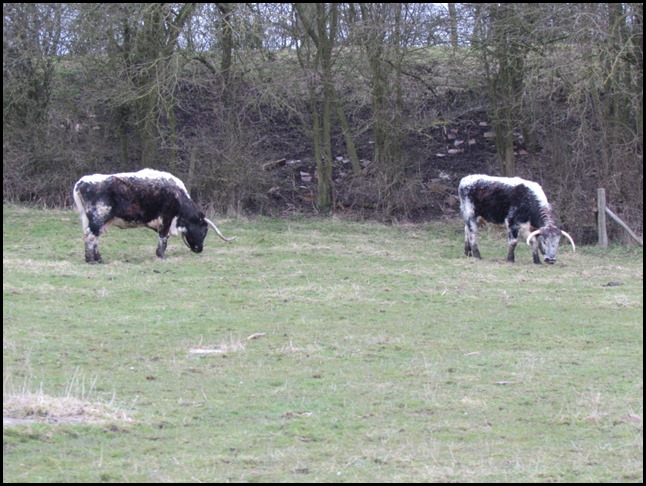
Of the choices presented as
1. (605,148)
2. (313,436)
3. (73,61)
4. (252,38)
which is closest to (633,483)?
(313,436)

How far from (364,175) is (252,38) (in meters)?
4.87

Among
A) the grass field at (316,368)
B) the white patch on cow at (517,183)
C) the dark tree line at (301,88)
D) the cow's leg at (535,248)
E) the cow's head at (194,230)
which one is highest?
the dark tree line at (301,88)

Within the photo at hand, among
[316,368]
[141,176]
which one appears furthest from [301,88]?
[316,368]

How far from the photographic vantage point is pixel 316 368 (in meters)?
9.50

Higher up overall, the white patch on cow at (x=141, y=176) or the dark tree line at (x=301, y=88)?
the dark tree line at (x=301, y=88)

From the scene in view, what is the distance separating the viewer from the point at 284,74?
25.0 meters

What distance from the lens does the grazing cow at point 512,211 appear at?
59.5ft

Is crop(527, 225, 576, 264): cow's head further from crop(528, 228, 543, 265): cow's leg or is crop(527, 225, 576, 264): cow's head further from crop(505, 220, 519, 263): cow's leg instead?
crop(505, 220, 519, 263): cow's leg

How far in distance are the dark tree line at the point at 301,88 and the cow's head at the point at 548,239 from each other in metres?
4.26

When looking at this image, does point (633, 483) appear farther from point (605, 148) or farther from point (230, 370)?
point (605, 148)

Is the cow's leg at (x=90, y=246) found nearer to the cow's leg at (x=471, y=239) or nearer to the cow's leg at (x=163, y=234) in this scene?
the cow's leg at (x=163, y=234)

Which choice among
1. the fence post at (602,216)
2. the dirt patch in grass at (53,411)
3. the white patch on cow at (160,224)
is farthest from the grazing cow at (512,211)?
the dirt patch in grass at (53,411)

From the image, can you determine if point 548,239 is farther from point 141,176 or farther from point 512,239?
point 141,176

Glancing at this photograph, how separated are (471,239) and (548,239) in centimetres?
170
